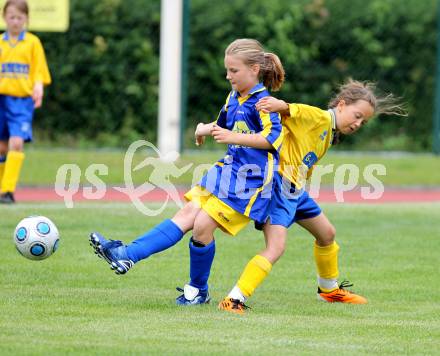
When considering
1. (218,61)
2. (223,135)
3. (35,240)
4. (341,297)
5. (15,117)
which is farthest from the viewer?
(218,61)

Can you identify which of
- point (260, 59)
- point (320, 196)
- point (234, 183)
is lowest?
point (320, 196)

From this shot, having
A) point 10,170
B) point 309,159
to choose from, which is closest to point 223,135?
→ point 309,159

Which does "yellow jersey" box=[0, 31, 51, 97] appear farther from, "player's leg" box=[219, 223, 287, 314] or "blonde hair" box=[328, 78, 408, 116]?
"player's leg" box=[219, 223, 287, 314]

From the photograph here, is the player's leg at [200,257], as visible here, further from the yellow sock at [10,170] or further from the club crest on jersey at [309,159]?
the yellow sock at [10,170]

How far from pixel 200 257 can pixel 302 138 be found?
93cm

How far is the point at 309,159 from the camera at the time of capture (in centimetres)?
671

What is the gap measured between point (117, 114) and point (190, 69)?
1331 millimetres

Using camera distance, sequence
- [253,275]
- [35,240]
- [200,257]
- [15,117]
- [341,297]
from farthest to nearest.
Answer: [15,117], [341,297], [35,240], [200,257], [253,275]

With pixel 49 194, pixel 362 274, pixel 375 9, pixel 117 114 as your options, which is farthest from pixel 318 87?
pixel 362 274

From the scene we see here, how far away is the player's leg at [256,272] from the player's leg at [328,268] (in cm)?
41

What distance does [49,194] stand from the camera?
501 inches

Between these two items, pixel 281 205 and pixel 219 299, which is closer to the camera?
pixel 281 205

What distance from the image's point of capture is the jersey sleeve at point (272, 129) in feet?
20.7

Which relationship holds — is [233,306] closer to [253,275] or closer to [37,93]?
[253,275]
